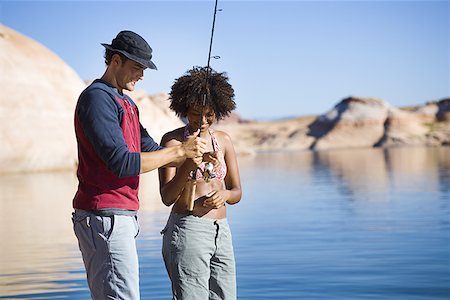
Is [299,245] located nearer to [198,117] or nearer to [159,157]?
[198,117]

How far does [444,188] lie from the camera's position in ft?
53.4

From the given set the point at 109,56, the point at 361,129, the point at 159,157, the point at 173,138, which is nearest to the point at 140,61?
the point at 109,56

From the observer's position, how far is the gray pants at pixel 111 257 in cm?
329

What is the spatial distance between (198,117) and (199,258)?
24.7 inches

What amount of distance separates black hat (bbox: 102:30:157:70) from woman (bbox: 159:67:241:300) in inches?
18.6

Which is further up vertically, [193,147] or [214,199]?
[193,147]

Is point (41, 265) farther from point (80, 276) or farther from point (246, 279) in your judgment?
point (246, 279)

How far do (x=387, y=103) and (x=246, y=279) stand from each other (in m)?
64.4

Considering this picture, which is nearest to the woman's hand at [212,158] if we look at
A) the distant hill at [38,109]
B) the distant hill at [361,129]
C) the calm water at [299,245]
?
the calm water at [299,245]

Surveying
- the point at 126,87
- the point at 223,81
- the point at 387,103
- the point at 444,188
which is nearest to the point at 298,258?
the point at 223,81

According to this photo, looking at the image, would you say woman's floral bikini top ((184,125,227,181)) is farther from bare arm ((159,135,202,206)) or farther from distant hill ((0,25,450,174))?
distant hill ((0,25,450,174))

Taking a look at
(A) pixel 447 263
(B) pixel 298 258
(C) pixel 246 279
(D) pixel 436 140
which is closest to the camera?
(C) pixel 246 279

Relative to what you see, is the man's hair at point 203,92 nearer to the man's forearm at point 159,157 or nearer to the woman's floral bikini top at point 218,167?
the woman's floral bikini top at point 218,167

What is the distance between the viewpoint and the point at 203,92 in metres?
3.93
